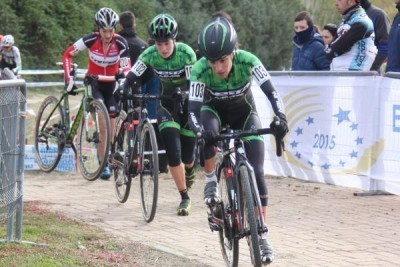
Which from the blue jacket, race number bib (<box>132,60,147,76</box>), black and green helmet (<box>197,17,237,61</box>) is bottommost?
race number bib (<box>132,60,147,76</box>)

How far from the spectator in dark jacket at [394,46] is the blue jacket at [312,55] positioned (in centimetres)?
142

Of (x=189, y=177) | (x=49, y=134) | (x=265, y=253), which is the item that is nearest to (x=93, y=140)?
(x=49, y=134)

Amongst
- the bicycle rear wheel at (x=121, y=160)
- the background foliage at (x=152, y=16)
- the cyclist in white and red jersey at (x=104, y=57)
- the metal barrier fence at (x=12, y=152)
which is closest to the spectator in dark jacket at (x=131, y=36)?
the cyclist in white and red jersey at (x=104, y=57)

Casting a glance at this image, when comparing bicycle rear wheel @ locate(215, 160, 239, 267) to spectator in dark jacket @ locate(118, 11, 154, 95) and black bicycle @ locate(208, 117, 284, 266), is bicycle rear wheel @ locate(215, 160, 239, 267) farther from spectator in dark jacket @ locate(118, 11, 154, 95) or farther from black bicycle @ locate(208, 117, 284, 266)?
spectator in dark jacket @ locate(118, 11, 154, 95)

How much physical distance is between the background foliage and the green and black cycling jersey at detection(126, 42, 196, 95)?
22.3m

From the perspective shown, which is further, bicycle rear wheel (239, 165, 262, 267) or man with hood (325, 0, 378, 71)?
man with hood (325, 0, 378, 71)

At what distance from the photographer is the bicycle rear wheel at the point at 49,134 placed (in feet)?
43.0

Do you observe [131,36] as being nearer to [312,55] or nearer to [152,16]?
[312,55]

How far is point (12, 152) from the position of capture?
8.17 m

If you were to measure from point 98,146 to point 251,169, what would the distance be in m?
5.01

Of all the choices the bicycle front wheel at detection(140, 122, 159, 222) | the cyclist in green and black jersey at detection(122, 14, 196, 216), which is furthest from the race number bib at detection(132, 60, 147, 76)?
the bicycle front wheel at detection(140, 122, 159, 222)

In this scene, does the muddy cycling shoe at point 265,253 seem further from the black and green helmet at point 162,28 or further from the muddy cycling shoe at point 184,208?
the black and green helmet at point 162,28

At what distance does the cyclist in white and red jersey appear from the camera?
12484 millimetres

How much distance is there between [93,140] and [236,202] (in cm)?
498
